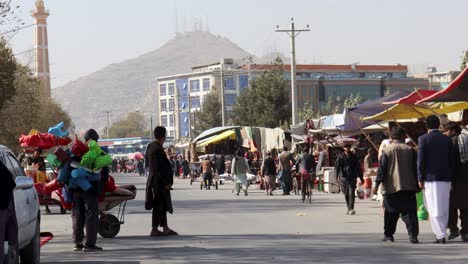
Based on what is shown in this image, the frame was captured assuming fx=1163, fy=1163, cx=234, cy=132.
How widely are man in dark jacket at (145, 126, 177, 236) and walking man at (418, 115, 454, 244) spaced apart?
4936 mm

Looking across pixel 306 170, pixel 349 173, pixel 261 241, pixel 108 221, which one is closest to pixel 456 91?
pixel 261 241

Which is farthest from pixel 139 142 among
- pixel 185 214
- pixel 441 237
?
pixel 441 237

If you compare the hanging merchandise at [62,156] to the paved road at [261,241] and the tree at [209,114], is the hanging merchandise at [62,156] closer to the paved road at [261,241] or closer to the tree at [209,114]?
the paved road at [261,241]

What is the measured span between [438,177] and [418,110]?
10261 mm

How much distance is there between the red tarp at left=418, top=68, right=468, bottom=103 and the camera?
19.4 metres

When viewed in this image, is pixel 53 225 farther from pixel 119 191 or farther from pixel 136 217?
pixel 119 191

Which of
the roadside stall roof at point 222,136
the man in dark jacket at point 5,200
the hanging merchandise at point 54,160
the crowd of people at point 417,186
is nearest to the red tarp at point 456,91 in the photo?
the crowd of people at point 417,186

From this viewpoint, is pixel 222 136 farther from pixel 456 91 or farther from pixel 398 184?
pixel 398 184

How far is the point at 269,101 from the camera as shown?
92500 mm

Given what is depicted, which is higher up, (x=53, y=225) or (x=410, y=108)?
(x=410, y=108)

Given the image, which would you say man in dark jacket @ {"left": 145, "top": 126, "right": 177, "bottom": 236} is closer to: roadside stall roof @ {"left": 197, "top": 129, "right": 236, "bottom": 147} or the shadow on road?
the shadow on road

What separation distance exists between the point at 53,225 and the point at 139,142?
5795 inches

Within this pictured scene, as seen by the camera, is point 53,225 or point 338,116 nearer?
point 53,225

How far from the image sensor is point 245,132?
56.6 metres
